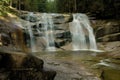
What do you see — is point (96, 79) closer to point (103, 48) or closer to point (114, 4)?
point (103, 48)

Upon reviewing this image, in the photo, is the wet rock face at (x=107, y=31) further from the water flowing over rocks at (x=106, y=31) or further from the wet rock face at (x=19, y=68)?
the wet rock face at (x=19, y=68)

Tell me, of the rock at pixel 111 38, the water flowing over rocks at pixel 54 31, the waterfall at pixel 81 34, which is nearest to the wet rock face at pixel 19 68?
the water flowing over rocks at pixel 54 31

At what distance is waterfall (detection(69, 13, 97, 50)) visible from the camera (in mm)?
23305

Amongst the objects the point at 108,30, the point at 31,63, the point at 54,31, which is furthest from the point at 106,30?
the point at 31,63

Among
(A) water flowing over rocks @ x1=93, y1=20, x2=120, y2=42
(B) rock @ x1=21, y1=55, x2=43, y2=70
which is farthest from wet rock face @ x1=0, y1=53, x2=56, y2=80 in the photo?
(A) water flowing over rocks @ x1=93, y1=20, x2=120, y2=42

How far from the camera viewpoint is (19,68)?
22.0 ft

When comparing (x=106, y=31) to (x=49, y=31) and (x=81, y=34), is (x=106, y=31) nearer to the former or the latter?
(x=81, y=34)

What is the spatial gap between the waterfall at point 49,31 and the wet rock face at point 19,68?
14.4 m

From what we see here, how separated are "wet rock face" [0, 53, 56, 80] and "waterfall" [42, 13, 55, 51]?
14.4 meters

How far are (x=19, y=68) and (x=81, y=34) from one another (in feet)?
59.6

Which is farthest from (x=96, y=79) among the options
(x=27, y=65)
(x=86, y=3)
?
(x=86, y=3)

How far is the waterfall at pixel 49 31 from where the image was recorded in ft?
72.7

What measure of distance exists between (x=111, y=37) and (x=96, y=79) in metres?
14.9

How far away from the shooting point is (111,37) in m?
23.3
